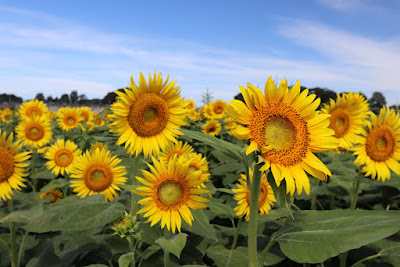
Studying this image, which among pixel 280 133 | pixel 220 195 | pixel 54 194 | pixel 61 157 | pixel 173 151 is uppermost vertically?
pixel 280 133

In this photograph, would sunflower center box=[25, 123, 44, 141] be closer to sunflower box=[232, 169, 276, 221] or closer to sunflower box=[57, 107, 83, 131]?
sunflower box=[57, 107, 83, 131]

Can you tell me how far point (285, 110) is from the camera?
75.5 inches

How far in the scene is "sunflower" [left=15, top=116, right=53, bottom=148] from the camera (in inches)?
268

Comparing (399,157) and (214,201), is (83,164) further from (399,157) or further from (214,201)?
(399,157)

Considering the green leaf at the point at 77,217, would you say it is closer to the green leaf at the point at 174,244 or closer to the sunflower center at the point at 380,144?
the green leaf at the point at 174,244

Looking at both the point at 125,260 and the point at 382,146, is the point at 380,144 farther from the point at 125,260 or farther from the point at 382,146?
the point at 125,260

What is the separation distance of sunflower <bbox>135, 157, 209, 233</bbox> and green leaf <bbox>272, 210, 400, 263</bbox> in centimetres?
66

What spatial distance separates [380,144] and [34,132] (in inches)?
249

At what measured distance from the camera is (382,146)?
3.70 m

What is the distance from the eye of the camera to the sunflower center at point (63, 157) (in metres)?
5.75

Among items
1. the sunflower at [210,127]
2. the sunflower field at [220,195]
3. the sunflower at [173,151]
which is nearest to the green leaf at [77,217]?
the sunflower field at [220,195]

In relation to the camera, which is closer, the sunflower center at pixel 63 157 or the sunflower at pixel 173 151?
the sunflower at pixel 173 151

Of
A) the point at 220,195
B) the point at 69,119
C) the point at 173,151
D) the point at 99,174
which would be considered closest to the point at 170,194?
the point at 173,151

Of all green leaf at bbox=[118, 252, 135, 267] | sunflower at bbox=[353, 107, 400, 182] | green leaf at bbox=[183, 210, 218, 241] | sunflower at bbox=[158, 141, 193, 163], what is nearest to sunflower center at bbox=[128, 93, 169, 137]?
sunflower at bbox=[158, 141, 193, 163]
